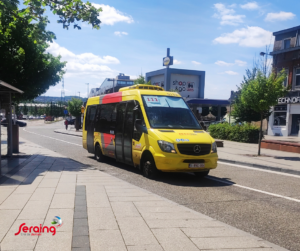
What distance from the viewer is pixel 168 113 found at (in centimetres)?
1016

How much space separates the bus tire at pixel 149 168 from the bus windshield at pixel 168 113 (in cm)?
92

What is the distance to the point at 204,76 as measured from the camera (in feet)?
157

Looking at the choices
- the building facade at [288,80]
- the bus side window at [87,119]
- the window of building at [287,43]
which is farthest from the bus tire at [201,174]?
the window of building at [287,43]

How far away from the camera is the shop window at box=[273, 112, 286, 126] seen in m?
33.1

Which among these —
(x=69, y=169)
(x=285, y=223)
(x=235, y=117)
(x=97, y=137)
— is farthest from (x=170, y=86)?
(x=285, y=223)

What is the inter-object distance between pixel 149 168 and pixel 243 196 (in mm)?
2823

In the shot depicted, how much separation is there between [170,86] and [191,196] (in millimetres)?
39874

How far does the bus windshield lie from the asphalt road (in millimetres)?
1528

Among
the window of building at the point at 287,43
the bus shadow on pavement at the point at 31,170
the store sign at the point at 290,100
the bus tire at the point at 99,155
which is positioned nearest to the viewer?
the bus shadow on pavement at the point at 31,170

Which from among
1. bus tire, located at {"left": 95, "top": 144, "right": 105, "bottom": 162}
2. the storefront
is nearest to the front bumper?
bus tire, located at {"left": 95, "top": 144, "right": 105, "bottom": 162}

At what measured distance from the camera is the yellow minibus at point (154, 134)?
352 inches

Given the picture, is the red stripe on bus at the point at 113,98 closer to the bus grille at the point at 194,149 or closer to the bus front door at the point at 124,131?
the bus front door at the point at 124,131

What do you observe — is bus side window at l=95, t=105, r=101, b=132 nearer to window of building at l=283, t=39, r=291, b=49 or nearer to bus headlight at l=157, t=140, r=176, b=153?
bus headlight at l=157, t=140, r=176, b=153

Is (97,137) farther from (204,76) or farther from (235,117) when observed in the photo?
(204,76)
